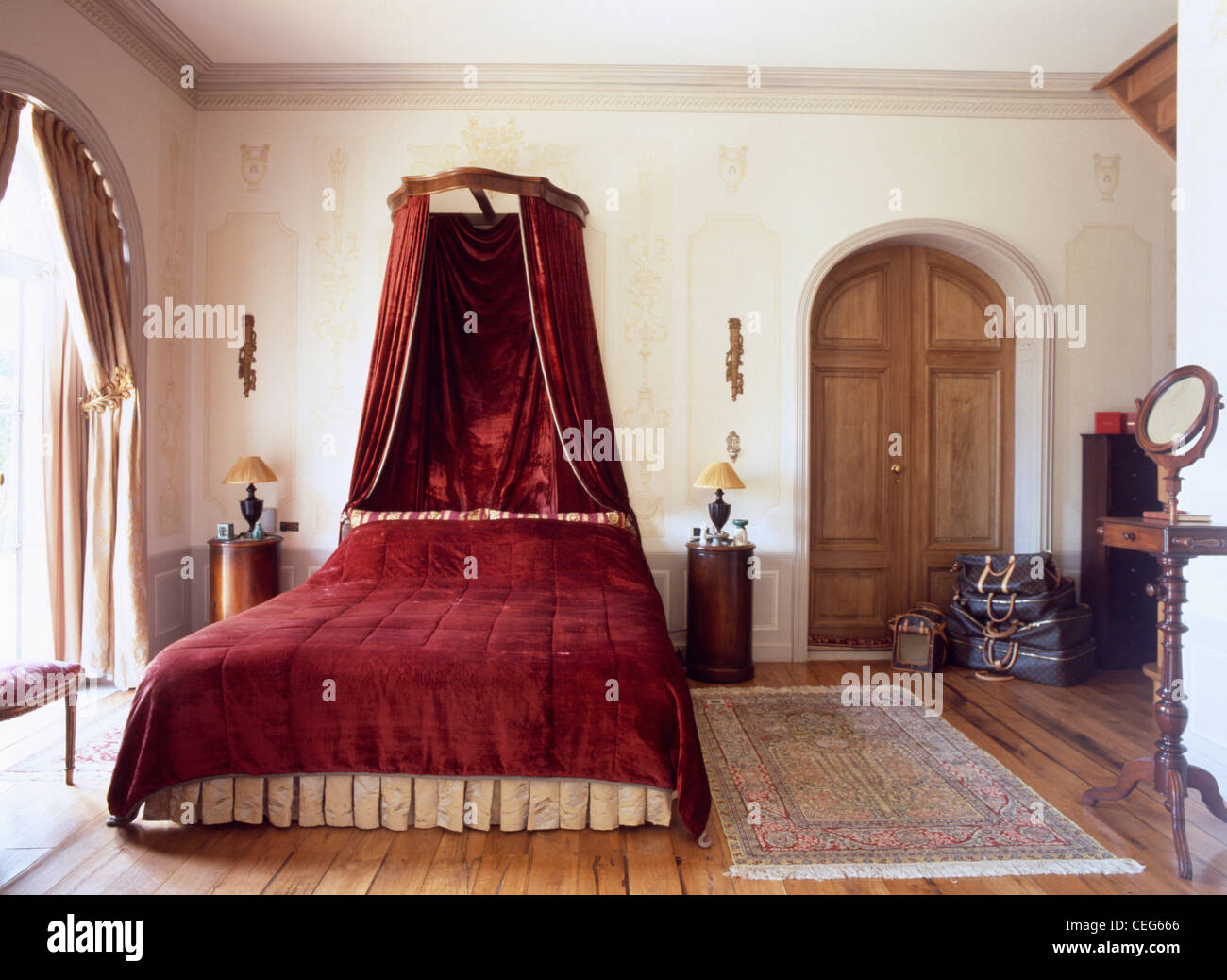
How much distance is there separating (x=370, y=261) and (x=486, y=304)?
965mm

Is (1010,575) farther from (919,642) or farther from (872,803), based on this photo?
(872,803)

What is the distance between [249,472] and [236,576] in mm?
643

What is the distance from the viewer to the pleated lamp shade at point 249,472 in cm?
455

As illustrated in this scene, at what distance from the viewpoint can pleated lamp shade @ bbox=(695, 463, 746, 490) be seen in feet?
14.8

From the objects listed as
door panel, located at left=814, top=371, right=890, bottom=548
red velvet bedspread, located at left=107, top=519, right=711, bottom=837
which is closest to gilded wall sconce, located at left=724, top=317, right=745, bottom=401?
door panel, located at left=814, top=371, right=890, bottom=548

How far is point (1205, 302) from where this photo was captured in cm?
328

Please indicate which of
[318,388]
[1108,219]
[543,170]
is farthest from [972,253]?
[318,388]

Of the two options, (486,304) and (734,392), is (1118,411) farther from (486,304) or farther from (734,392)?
(486,304)

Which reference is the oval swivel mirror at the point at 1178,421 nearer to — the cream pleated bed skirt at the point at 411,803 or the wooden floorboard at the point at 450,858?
the wooden floorboard at the point at 450,858

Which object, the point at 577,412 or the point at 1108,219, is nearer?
the point at 577,412

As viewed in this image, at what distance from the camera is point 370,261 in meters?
4.95

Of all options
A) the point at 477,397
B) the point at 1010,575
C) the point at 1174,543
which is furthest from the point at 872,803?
the point at 477,397
